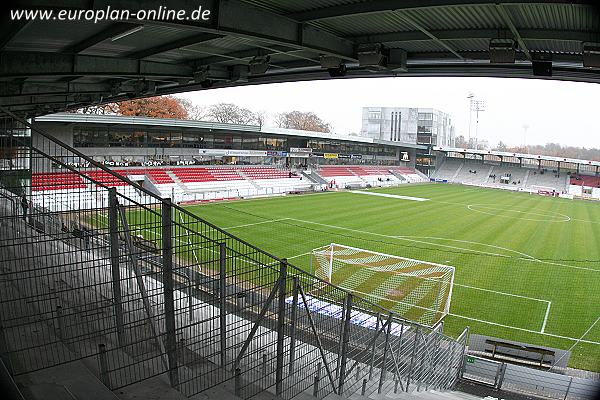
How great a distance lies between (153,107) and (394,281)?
44818 mm

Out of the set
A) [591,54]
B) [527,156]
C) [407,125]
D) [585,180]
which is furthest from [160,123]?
[407,125]

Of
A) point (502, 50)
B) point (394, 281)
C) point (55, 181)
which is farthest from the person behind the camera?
point (394, 281)

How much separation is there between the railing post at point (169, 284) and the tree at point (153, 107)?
48.6m

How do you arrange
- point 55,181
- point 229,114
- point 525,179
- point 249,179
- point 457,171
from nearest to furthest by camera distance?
point 55,181 → point 249,179 → point 525,179 → point 457,171 → point 229,114

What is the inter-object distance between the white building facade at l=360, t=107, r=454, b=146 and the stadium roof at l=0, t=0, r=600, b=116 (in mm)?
84146

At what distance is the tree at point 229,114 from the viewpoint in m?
75.5

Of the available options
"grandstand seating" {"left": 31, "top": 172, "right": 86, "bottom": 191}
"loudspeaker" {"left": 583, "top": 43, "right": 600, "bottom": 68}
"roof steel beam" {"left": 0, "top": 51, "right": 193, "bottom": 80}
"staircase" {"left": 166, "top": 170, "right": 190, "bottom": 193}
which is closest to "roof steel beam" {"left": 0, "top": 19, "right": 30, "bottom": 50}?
"grandstand seating" {"left": 31, "top": 172, "right": 86, "bottom": 191}

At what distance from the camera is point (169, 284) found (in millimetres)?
3906

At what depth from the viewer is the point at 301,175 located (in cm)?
5234

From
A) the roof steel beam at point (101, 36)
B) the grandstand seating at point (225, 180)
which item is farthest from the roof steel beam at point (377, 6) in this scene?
the grandstand seating at point (225, 180)

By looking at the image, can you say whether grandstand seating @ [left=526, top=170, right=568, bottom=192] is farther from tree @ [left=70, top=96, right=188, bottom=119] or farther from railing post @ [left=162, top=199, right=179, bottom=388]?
railing post @ [left=162, top=199, right=179, bottom=388]

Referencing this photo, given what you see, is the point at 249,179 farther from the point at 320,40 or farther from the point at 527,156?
the point at 527,156

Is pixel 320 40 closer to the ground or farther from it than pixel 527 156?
farther from it

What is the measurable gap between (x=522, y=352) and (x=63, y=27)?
1104 centimetres
